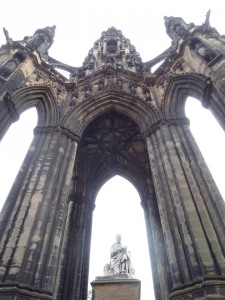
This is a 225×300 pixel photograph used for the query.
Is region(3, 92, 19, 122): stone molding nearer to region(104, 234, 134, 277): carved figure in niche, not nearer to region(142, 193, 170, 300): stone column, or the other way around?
region(104, 234, 134, 277): carved figure in niche

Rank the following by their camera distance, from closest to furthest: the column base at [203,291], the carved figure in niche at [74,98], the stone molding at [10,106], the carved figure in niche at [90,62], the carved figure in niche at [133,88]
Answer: the column base at [203,291], the stone molding at [10,106], the carved figure in niche at [74,98], the carved figure in niche at [133,88], the carved figure in niche at [90,62]

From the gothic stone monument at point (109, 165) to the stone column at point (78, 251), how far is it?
1.6 inches

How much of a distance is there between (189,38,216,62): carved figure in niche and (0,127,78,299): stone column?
17.7 ft

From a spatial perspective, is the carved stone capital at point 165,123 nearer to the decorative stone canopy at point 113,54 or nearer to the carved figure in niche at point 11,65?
the decorative stone canopy at point 113,54

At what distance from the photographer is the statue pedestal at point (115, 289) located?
576 cm

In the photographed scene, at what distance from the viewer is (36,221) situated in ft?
20.5

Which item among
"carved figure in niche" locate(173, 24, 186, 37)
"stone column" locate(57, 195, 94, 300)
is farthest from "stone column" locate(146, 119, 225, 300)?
"carved figure in niche" locate(173, 24, 186, 37)

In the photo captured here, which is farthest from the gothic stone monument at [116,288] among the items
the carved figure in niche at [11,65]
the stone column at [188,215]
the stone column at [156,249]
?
the carved figure in niche at [11,65]

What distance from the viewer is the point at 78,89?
1133 cm

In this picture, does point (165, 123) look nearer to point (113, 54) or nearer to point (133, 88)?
point (133, 88)

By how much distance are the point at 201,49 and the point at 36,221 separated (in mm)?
7652

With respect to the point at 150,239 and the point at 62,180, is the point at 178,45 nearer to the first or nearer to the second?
the point at 62,180

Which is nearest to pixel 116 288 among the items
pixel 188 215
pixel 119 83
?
pixel 188 215

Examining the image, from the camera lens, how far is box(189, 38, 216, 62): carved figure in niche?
826 cm
